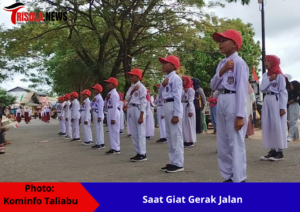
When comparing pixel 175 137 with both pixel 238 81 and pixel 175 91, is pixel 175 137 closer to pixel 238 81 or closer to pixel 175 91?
pixel 175 91

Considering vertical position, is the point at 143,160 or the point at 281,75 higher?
the point at 281,75

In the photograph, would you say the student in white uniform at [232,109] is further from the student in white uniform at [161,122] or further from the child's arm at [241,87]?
the student in white uniform at [161,122]

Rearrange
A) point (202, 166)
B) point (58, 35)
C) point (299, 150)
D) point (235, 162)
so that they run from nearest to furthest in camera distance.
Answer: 1. point (235, 162)
2. point (202, 166)
3. point (299, 150)
4. point (58, 35)

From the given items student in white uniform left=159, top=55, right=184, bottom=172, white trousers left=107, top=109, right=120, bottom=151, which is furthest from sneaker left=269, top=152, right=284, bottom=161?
white trousers left=107, top=109, right=120, bottom=151

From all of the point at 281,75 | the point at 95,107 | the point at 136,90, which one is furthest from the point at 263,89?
the point at 95,107

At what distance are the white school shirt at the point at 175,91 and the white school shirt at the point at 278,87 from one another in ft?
6.62

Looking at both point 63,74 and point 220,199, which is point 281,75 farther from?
point 63,74

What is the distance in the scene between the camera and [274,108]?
707cm

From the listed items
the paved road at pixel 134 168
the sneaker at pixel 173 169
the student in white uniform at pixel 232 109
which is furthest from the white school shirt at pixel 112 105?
the student in white uniform at pixel 232 109

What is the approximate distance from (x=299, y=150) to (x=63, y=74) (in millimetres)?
21208

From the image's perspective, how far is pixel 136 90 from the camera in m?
7.71

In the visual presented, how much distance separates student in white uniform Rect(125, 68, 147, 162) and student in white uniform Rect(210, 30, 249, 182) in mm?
2927

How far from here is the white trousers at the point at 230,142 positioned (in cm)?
455

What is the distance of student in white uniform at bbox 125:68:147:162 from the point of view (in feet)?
24.9
